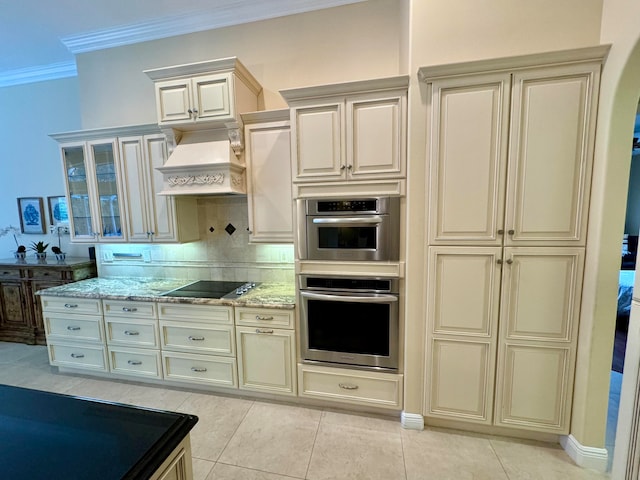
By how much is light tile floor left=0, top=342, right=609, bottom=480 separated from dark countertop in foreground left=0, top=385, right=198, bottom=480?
4.02 feet

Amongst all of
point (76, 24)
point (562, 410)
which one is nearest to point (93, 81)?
point (76, 24)

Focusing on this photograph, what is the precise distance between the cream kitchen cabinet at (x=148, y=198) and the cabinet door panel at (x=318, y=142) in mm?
1404

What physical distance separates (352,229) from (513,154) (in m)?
1.10

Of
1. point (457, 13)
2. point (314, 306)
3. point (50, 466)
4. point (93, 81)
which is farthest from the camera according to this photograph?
point (93, 81)

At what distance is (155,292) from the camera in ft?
8.65

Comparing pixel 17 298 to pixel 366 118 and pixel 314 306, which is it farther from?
pixel 366 118

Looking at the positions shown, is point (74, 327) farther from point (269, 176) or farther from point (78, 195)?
point (269, 176)

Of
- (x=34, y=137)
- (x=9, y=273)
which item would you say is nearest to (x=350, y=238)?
(x=9, y=273)

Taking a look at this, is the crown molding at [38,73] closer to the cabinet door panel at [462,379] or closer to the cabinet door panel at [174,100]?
the cabinet door panel at [174,100]

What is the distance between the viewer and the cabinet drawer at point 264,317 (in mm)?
2264

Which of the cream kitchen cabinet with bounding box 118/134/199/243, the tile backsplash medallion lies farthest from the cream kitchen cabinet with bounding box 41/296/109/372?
the cream kitchen cabinet with bounding box 118/134/199/243

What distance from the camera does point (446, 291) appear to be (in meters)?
1.92

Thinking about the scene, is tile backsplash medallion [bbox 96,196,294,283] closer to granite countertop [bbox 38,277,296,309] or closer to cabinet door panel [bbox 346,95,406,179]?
granite countertop [bbox 38,277,296,309]

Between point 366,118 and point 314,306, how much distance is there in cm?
143
